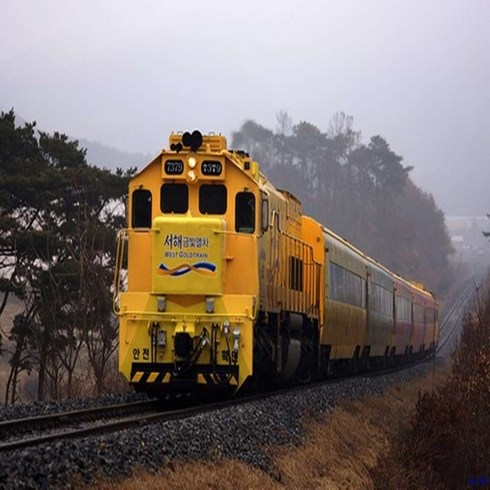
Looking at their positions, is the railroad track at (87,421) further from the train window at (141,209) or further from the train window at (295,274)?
the train window at (141,209)

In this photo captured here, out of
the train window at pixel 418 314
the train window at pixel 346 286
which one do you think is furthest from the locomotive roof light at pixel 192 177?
the train window at pixel 418 314

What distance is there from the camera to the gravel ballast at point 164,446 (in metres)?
8.02

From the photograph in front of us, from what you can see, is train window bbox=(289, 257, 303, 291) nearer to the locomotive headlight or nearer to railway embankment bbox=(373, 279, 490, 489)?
railway embankment bbox=(373, 279, 490, 489)

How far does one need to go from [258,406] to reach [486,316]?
17.6 metres

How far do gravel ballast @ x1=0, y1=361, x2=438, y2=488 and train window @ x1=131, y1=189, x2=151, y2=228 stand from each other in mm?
3136

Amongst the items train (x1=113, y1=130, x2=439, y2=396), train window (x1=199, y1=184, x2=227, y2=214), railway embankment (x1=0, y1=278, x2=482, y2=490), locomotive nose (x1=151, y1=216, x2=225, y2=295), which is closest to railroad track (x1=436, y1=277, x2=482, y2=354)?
railway embankment (x1=0, y1=278, x2=482, y2=490)

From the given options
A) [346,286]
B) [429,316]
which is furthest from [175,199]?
[429,316]

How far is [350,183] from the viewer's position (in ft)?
391

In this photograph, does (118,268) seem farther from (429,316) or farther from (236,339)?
(429,316)

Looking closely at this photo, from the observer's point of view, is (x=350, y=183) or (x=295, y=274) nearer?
(x=295, y=274)

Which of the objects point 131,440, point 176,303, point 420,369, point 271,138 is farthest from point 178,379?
point 271,138

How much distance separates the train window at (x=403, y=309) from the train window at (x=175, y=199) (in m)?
22.5

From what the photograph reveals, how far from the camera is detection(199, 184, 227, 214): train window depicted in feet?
49.2

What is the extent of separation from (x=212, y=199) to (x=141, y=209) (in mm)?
1092
